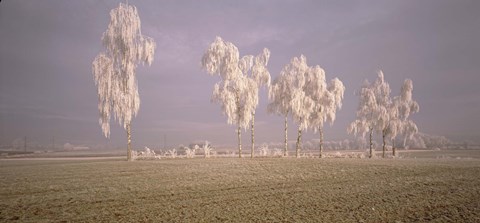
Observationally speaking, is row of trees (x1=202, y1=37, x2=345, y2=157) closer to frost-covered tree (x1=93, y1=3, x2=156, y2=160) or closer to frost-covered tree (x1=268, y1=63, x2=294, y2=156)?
frost-covered tree (x1=268, y1=63, x2=294, y2=156)

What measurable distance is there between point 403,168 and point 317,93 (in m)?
19.3

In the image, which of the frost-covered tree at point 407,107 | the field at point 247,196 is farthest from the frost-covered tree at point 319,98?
the field at point 247,196

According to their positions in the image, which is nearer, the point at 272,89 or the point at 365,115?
the point at 272,89

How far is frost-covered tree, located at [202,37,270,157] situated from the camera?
33.8 metres

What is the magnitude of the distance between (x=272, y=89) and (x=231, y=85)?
21.8 feet

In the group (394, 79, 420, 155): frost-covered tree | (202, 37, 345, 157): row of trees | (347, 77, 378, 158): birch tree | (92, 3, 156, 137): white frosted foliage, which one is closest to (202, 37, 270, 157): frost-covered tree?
(202, 37, 345, 157): row of trees

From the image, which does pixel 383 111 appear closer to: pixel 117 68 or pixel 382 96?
pixel 382 96

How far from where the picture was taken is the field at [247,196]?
1038 cm

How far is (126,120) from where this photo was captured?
97.8ft

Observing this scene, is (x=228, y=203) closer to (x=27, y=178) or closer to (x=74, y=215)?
(x=74, y=215)

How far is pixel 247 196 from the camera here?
1337cm

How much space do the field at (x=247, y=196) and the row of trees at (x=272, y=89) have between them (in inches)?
573

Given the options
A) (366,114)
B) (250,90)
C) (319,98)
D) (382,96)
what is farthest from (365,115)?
(250,90)

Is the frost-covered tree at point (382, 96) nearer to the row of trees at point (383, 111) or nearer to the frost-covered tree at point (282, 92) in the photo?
the row of trees at point (383, 111)
